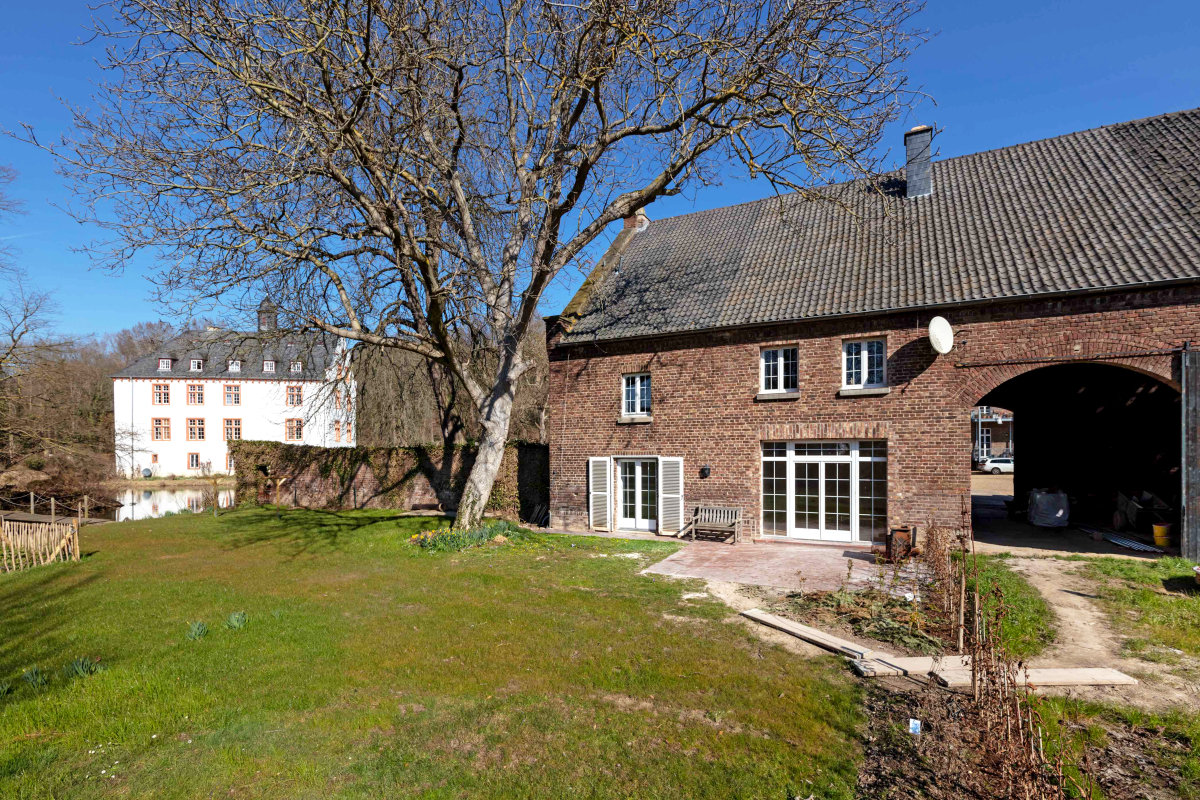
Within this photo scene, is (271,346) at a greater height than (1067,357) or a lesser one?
greater

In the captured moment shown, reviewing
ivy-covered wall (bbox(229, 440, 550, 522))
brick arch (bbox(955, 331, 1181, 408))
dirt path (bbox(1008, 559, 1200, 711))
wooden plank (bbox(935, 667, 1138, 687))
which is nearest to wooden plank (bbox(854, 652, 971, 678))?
wooden plank (bbox(935, 667, 1138, 687))

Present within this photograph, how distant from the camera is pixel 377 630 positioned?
6.77 metres

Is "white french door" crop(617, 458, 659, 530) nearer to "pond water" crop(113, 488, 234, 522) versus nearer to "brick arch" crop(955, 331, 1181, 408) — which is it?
"brick arch" crop(955, 331, 1181, 408)

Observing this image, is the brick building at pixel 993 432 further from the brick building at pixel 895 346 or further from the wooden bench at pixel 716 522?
the wooden bench at pixel 716 522

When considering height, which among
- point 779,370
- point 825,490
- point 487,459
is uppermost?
point 779,370

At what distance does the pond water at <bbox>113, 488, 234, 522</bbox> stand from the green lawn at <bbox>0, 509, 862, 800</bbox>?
1714 cm

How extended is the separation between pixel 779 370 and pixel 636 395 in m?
3.65

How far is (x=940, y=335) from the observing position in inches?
428

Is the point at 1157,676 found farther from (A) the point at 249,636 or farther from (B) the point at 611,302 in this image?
(B) the point at 611,302

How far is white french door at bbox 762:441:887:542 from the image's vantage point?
39.9 feet

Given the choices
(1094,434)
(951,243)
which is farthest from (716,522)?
(1094,434)

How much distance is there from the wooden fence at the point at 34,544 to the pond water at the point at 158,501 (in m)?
11.1

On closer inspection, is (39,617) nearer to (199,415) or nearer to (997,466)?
(199,415)

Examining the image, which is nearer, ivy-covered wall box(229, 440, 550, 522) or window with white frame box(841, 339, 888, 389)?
window with white frame box(841, 339, 888, 389)
